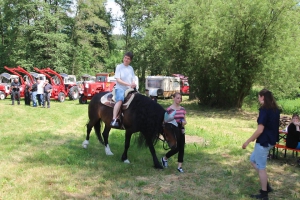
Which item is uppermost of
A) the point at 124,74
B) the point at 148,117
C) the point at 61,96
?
the point at 124,74

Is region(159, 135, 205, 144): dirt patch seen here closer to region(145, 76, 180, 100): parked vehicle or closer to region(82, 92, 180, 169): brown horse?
region(82, 92, 180, 169): brown horse

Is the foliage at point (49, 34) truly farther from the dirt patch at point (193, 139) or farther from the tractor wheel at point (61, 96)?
the dirt patch at point (193, 139)

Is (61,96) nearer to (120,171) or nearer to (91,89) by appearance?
(91,89)

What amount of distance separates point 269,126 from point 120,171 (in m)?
2.67

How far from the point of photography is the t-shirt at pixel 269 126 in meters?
3.87

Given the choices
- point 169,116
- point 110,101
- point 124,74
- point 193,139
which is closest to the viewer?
point 169,116

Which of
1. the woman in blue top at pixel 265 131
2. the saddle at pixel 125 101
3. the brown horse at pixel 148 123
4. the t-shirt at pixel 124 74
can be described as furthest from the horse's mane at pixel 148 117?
the woman in blue top at pixel 265 131

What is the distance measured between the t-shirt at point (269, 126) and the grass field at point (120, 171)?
935mm

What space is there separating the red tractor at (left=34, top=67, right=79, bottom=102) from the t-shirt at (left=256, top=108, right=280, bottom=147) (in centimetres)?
1625

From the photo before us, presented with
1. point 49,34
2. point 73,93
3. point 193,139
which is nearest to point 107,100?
point 193,139

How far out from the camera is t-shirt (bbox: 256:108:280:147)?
152 inches

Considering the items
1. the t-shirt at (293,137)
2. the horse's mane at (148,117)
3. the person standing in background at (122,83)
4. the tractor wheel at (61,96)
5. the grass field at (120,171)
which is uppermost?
the person standing in background at (122,83)

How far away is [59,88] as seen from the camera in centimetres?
1897

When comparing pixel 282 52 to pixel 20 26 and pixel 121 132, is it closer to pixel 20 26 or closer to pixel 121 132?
pixel 121 132
